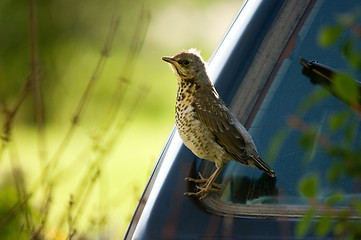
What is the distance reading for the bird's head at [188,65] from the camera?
9.21 feet

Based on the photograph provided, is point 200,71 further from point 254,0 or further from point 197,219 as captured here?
point 197,219

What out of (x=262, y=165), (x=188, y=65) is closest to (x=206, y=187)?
(x=262, y=165)

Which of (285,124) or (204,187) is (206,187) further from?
(285,124)

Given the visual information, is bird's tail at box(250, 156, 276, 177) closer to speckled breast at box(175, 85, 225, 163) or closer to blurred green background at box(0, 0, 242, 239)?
speckled breast at box(175, 85, 225, 163)

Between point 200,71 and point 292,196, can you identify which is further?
point 200,71

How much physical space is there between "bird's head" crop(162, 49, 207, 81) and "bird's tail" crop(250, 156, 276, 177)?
0.64 meters

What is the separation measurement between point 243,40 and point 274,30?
11cm

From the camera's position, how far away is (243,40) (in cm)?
232

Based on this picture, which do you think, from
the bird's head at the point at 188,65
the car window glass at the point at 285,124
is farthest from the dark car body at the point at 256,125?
the bird's head at the point at 188,65

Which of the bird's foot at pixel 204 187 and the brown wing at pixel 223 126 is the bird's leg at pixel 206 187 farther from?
the brown wing at pixel 223 126

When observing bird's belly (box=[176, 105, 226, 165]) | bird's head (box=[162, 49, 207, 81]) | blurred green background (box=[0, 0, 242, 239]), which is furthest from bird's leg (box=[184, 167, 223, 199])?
blurred green background (box=[0, 0, 242, 239])

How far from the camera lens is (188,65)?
288 cm

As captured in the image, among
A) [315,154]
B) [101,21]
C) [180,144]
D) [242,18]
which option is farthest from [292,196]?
[101,21]

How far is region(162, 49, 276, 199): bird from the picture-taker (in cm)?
226
